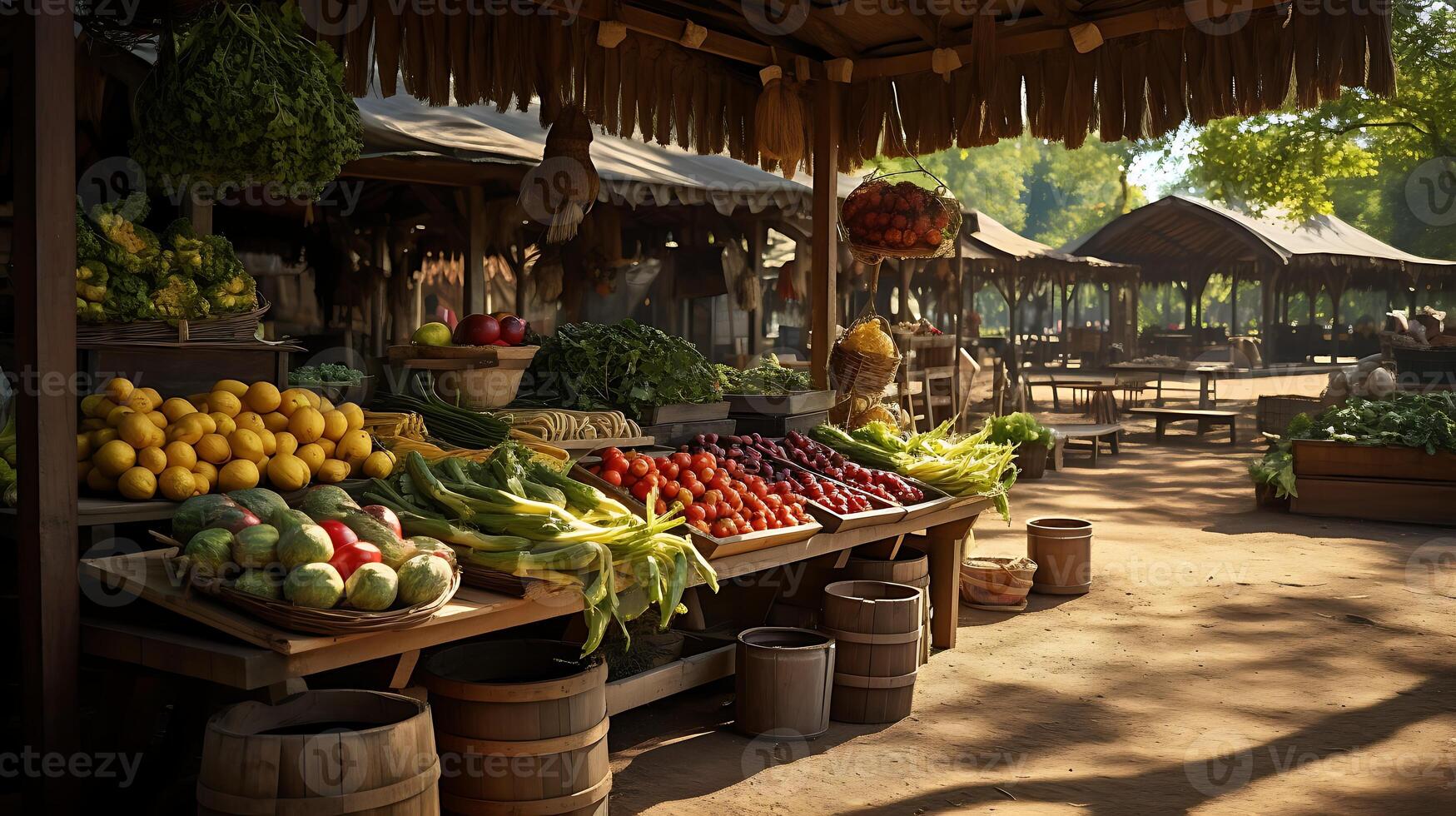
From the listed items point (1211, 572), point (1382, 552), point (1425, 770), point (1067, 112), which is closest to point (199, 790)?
point (1425, 770)

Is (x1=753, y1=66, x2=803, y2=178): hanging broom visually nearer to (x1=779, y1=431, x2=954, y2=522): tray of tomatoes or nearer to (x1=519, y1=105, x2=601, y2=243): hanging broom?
(x1=519, y1=105, x2=601, y2=243): hanging broom

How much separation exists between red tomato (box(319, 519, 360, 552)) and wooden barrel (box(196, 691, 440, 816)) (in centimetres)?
58

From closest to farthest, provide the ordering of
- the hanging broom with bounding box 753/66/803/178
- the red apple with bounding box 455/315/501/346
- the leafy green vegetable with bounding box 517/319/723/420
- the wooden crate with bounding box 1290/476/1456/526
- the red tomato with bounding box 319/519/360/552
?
the red tomato with bounding box 319/519/360/552
the red apple with bounding box 455/315/501/346
the leafy green vegetable with bounding box 517/319/723/420
the hanging broom with bounding box 753/66/803/178
the wooden crate with bounding box 1290/476/1456/526

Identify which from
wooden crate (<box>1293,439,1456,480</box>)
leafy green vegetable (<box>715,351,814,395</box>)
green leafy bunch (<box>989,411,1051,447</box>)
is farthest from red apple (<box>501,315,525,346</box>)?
green leafy bunch (<box>989,411,1051,447</box>)

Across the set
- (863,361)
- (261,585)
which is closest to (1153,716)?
(863,361)

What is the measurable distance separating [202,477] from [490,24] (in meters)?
2.90

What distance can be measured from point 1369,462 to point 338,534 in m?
9.50

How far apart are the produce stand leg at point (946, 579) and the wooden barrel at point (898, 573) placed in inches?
10.7

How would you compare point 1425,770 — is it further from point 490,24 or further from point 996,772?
point 490,24

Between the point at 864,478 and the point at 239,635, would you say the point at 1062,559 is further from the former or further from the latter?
the point at 239,635

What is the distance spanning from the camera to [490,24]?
18.6ft

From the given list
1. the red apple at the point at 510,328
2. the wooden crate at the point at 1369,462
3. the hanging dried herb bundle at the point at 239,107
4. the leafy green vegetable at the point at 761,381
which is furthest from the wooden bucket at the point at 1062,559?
the hanging dried herb bundle at the point at 239,107

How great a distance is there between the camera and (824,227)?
287 inches

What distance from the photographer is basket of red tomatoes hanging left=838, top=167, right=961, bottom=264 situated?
6.54 m
